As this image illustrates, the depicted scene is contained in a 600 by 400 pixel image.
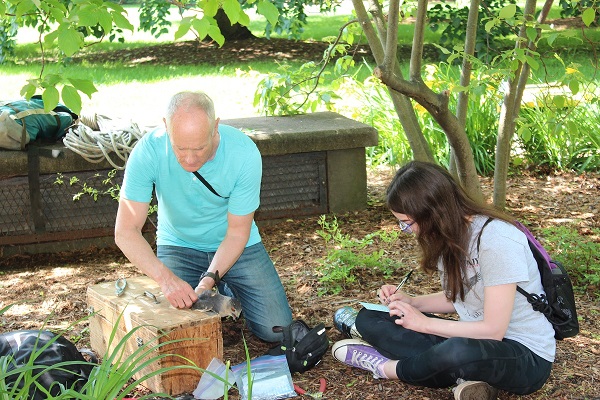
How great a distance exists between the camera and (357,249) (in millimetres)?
5406

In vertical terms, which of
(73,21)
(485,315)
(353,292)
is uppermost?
(73,21)

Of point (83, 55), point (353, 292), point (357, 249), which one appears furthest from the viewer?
point (83, 55)

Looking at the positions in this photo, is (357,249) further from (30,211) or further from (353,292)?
(30,211)

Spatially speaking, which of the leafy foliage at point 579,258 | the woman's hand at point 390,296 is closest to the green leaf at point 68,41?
the woman's hand at point 390,296

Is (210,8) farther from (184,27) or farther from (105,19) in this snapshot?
(105,19)

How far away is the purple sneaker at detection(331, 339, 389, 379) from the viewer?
365cm

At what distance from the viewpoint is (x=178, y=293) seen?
3611 mm

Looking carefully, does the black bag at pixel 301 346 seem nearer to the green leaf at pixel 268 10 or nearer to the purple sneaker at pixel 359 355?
the purple sneaker at pixel 359 355

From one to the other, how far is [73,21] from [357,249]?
2.63 m

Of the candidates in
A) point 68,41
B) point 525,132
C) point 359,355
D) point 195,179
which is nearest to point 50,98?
point 68,41

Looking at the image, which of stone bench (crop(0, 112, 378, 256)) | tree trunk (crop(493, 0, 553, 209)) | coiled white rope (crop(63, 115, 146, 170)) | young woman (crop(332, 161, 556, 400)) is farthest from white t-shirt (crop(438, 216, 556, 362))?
coiled white rope (crop(63, 115, 146, 170))

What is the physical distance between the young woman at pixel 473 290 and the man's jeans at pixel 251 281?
0.85 metres

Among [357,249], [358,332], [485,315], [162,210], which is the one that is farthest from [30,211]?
[485,315]

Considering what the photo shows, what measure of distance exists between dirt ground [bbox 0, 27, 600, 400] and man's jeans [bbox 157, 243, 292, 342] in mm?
139
